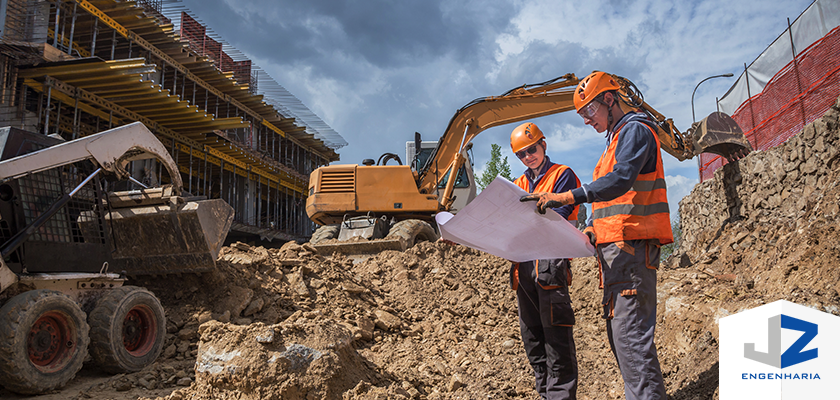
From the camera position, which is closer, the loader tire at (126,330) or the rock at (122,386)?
the rock at (122,386)

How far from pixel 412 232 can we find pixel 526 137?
6.24 metres

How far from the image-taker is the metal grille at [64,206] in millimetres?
4758

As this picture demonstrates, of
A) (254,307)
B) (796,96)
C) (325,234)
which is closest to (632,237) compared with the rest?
(254,307)

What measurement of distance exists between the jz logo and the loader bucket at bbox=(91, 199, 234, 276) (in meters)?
5.40

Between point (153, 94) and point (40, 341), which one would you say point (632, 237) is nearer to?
point (40, 341)

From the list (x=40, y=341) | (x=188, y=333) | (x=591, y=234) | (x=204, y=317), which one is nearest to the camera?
(x=591, y=234)

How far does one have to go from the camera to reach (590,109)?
3.12m

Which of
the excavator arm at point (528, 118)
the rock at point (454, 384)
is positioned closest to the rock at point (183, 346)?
the rock at point (454, 384)

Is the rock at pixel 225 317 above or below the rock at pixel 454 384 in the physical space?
above

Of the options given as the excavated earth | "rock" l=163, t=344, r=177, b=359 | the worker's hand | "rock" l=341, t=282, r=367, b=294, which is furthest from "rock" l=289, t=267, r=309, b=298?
the worker's hand

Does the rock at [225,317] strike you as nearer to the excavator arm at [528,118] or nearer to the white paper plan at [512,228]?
the white paper plan at [512,228]

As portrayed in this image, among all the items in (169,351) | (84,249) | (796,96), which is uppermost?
(796,96)

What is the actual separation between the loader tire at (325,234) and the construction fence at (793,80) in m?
8.44

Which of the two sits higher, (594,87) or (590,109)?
(594,87)
